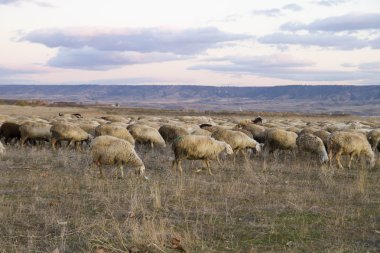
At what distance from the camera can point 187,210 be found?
30.9 ft

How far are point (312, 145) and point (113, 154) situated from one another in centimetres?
765

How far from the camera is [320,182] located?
42.9 feet

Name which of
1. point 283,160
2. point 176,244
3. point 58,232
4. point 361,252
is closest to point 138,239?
point 176,244

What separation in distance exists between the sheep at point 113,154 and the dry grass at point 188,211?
357 millimetres

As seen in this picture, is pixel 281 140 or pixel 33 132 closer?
pixel 281 140

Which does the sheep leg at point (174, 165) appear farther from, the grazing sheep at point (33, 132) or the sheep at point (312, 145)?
the grazing sheep at point (33, 132)

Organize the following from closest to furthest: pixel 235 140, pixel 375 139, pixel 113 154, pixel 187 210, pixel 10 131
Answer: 1. pixel 187 210
2. pixel 113 154
3. pixel 235 140
4. pixel 375 139
5. pixel 10 131

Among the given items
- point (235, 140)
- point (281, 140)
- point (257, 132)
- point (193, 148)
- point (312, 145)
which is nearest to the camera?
point (193, 148)

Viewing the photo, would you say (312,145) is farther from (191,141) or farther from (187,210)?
(187,210)

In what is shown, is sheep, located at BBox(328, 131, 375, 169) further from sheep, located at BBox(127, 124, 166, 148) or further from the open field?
sheep, located at BBox(127, 124, 166, 148)

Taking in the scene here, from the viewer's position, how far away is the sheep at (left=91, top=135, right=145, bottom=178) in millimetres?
13336

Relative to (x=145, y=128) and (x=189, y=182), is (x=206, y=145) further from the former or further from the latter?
(x=145, y=128)

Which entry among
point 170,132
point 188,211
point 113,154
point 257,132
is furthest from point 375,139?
point 188,211

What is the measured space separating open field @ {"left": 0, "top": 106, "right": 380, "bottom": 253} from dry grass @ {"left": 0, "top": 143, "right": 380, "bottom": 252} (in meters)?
0.02
